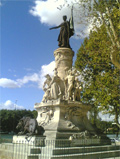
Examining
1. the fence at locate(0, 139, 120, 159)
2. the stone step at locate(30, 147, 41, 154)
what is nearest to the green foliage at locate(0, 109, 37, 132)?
the fence at locate(0, 139, 120, 159)

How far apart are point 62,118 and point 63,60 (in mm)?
5194

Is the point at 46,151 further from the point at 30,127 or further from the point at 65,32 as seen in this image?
the point at 65,32

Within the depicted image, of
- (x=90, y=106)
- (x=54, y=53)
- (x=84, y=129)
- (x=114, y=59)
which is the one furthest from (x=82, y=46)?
(x=114, y=59)

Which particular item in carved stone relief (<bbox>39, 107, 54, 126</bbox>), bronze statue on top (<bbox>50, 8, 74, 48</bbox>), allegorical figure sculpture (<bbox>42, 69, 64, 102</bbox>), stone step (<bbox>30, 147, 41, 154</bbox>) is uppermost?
bronze statue on top (<bbox>50, 8, 74, 48</bbox>)

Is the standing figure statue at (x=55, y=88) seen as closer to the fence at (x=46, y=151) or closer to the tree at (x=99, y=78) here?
the tree at (x=99, y=78)

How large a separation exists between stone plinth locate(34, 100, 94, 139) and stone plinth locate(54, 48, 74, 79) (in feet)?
9.99

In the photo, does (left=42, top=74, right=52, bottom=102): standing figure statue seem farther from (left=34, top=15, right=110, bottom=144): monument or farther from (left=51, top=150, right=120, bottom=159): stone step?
(left=51, top=150, right=120, bottom=159): stone step

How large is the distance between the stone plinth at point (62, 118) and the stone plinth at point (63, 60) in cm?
305

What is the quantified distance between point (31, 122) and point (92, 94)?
12340 mm

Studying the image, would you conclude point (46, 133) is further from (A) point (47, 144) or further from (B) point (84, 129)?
(B) point (84, 129)

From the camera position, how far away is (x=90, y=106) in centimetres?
1538

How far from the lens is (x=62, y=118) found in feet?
44.8

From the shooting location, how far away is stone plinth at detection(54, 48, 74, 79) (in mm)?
16145

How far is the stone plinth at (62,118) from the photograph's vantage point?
12.6 m
